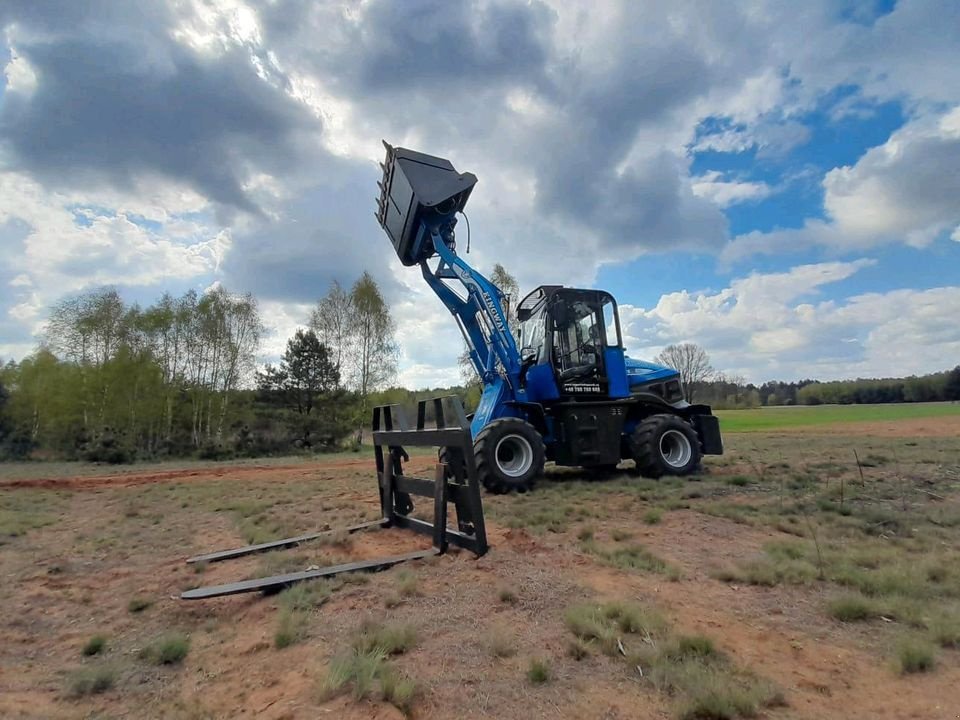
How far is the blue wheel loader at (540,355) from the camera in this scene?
9375 mm

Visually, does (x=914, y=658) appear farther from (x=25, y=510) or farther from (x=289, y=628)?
(x=25, y=510)

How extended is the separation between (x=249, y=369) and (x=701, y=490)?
28.1m

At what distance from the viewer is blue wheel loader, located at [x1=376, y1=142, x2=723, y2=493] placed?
938cm

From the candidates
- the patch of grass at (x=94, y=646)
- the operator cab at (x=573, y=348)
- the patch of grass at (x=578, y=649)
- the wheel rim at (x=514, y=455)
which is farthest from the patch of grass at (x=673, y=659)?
the operator cab at (x=573, y=348)

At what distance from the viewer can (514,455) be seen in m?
8.92

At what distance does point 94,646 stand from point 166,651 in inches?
24.5

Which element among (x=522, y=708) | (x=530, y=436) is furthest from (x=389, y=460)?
(x=522, y=708)

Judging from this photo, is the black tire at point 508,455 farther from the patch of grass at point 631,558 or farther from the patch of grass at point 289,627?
the patch of grass at point 289,627

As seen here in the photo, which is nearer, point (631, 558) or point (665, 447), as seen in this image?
point (631, 558)

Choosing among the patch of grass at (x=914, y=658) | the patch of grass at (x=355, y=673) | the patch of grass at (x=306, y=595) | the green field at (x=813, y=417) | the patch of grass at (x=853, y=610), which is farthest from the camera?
the green field at (x=813, y=417)

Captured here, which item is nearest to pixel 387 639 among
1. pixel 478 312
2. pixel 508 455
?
pixel 508 455

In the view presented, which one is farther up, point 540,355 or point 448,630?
point 540,355

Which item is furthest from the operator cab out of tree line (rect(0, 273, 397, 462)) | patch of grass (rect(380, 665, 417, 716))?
tree line (rect(0, 273, 397, 462))

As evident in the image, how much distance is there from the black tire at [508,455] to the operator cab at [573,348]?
111 cm
